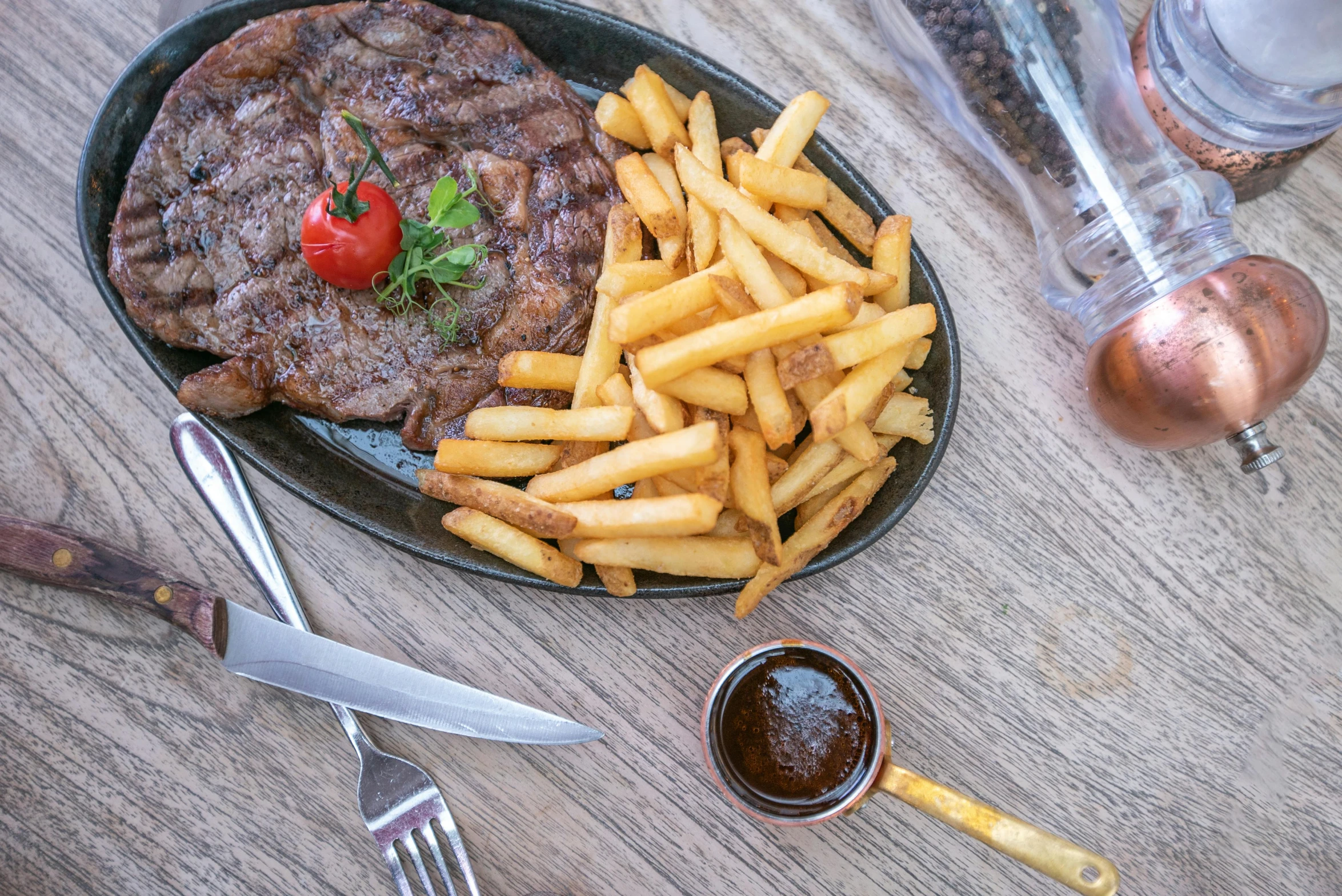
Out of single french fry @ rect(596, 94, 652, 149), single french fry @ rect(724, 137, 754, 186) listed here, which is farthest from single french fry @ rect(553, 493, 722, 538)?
single french fry @ rect(596, 94, 652, 149)

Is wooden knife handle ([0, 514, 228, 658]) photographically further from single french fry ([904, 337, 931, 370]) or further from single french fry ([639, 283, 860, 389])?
single french fry ([904, 337, 931, 370])

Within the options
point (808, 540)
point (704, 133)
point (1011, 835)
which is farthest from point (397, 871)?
point (704, 133)

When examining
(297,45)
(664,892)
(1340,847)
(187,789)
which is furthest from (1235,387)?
(187,789)

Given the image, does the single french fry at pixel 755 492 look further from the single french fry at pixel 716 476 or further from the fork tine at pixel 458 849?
the fork tine at pixel 458 849

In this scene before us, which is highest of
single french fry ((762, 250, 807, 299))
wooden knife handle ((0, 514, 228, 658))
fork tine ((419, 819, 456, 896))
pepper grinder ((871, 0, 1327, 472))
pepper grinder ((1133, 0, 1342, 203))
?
pepper grinder ((1133, 0, 1342, 203))

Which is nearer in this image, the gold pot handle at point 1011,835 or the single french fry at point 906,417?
the gold pot handle at point 1011,835

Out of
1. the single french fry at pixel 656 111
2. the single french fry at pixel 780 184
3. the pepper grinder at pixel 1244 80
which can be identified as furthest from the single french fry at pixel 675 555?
the pepper grinder at pixel 1244 80

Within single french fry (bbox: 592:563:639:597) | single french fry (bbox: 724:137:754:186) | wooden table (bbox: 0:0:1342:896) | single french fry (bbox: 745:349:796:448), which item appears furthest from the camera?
wooden table (bbox: 0:0:1342:896)
